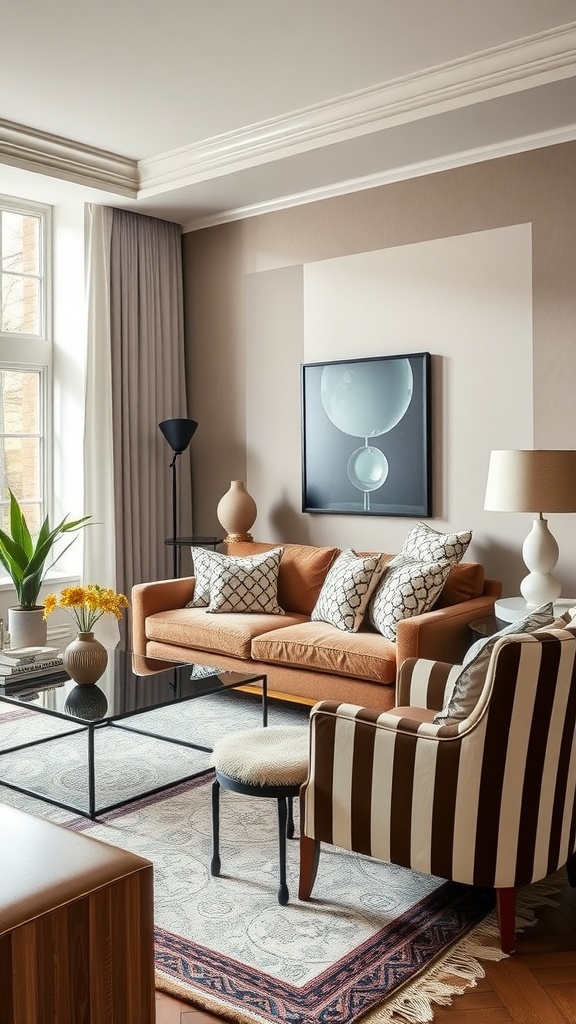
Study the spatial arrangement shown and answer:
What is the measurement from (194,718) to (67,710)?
1320 millimetres

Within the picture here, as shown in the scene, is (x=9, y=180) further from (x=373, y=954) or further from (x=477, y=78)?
(x=373, y=954)

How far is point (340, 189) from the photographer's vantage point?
5109mm

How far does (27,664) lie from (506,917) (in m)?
2.13

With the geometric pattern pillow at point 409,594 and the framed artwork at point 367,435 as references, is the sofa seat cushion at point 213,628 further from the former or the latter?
the framed artwork at point 367,435

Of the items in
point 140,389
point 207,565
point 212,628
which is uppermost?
point 140,389

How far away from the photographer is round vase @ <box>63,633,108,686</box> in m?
3.48

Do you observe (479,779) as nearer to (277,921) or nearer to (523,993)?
(523,993)

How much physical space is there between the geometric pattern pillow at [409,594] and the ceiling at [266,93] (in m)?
2.05

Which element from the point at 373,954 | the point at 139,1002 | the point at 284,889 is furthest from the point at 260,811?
the point at 139,1002

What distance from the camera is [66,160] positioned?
4953mm

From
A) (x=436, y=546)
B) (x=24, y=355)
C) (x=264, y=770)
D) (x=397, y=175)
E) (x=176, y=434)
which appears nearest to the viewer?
(x=264, y=770)

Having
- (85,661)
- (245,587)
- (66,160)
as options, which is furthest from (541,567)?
(66,160)

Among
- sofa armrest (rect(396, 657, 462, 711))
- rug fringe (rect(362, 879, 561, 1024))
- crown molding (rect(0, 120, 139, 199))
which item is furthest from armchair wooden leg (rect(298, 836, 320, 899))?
crown molding (rect(0, 120, 139, 199))

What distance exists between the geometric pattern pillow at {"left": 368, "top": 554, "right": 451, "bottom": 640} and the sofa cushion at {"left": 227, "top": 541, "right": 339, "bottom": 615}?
0.66 meters
